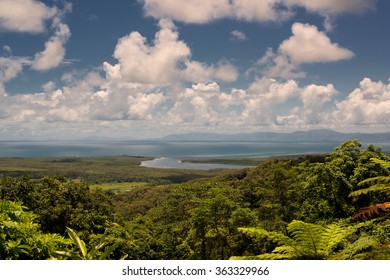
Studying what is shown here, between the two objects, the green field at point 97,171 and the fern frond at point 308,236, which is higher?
the fern frond at point 308,236

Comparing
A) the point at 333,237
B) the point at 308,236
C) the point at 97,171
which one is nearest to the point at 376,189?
the point at 333,237

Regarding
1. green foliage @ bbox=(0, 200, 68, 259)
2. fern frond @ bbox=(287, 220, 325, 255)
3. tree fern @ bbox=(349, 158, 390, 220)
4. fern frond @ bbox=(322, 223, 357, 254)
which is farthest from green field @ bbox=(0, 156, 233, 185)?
fern frond @ bbox=(287, 220, 325, 255)

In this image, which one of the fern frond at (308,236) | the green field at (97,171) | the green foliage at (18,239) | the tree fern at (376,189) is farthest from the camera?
the green field at (97,171)

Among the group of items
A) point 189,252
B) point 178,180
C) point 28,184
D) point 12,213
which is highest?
point 12,213

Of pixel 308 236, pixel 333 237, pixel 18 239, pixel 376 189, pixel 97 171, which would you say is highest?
pixel 376 189

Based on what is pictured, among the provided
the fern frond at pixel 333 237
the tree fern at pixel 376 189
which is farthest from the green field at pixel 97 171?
the fern frond at pixel 333 237

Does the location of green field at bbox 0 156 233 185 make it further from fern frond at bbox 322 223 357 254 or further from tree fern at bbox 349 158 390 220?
fern frond at bbox 322 223 357 254

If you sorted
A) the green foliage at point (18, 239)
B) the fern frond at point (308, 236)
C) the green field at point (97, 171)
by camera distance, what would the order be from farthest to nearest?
the green field at point (97, 171), the fern frond at point (308, 236), the green foliage at point (18, 239)

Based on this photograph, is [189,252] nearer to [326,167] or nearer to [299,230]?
[326,167]

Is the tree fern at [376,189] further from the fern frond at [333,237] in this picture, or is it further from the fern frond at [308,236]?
the fern frond at [308,236]

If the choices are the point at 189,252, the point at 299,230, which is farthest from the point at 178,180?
the point at 299,230

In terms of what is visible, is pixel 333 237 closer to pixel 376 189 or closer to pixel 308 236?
pixel 308 236
